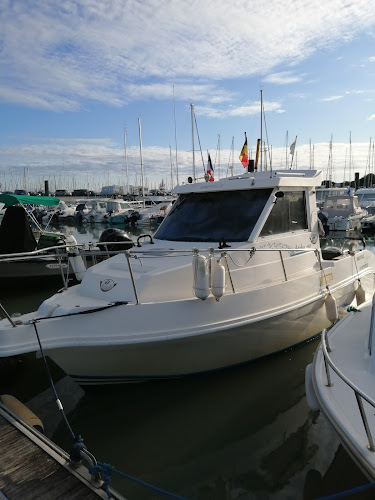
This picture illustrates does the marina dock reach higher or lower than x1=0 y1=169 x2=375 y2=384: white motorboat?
lower

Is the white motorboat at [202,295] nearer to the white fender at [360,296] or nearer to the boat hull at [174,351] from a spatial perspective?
the boat hull at [174,351]

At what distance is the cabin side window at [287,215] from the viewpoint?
612cm

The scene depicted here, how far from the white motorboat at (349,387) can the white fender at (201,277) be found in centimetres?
140

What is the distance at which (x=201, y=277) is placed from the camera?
4664 mm

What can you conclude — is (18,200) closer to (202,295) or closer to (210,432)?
(202,295)

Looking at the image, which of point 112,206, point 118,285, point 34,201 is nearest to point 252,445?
point 118,285

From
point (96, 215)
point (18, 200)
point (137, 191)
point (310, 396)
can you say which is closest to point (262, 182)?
point (310, 396)

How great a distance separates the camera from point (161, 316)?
460cm

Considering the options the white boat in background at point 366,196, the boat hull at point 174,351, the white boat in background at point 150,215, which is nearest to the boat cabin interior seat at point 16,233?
the boat hull at point 174,351

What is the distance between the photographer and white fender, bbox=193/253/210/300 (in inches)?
182

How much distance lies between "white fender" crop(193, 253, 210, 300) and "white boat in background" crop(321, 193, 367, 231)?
21.0 metres

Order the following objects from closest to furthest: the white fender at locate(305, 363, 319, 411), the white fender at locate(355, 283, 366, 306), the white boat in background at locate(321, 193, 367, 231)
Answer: the white fender at locate(305, 363, 319, 411) < the white fender at locate(355, 283, 366, 306) < the white boat in background at locate(321, 193, 367, 231)

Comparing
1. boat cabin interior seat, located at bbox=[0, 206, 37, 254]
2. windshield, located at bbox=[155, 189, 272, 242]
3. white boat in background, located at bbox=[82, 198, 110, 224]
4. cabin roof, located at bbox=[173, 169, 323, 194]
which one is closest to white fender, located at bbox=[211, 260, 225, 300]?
windshield, located at bbox=[155, 189, 272, 242]

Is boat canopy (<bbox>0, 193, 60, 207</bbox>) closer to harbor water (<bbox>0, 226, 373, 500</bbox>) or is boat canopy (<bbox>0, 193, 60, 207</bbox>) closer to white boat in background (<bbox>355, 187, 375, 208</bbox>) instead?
harbor water (<bbox>0, 226, 373, 500</bbox>)
